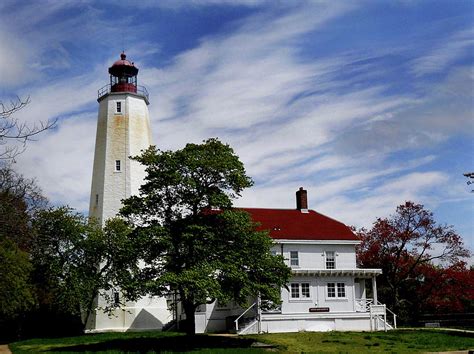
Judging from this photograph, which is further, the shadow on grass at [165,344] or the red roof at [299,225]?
the red roof at [299,225]

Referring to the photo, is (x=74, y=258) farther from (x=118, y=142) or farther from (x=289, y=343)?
(x=289, y=343)

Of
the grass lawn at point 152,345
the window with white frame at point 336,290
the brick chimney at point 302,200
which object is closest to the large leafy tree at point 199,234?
the grass lawn at point 152,345

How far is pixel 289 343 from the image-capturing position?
30922 mm

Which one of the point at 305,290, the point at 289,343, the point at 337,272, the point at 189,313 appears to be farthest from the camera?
the point at 337,272

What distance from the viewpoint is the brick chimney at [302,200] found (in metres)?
47.4

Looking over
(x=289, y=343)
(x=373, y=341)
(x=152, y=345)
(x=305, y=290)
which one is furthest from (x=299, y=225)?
(x=152, y=345)

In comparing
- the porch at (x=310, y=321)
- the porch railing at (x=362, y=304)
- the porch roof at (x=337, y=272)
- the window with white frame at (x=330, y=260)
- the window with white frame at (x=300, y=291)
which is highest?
the window with white frame at (x=330, y=260)

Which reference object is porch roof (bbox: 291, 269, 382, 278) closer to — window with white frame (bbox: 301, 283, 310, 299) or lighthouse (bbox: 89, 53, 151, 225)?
window with white frame (bbox: 301, 283, 310, 299)

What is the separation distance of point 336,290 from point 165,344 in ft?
48.1

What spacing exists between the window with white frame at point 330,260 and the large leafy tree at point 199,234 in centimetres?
1097

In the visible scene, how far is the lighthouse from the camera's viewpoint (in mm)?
47062

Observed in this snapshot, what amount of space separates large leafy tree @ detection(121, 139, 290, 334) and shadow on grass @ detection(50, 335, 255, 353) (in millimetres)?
1355

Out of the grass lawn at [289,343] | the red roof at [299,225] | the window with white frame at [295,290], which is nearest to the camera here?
the grass lawn at [289,343]

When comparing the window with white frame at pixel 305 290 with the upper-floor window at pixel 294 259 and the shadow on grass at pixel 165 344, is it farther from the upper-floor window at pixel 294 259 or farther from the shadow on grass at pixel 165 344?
the shadow on grass at pixel 165 344
